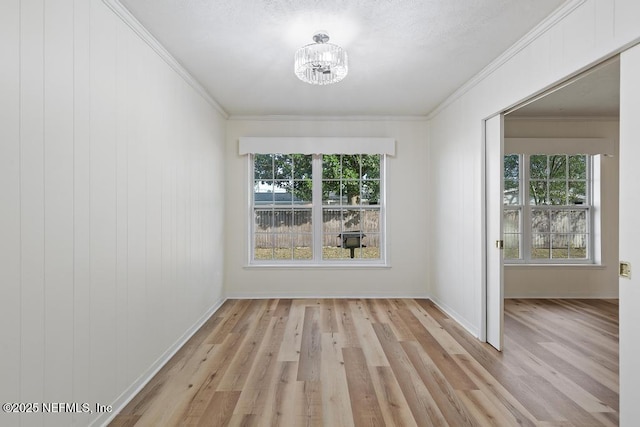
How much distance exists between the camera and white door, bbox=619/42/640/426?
1.75m

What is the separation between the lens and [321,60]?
2.44m

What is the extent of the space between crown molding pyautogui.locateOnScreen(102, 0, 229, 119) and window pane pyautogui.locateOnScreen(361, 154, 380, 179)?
2.37m

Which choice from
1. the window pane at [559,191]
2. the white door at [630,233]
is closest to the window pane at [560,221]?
the window pane at [559,191]

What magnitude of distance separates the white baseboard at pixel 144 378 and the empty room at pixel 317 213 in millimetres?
22

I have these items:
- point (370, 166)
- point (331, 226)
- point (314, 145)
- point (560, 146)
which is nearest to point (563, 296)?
point (560, 146)

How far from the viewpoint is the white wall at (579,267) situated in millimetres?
4855

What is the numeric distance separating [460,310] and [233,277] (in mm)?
3125

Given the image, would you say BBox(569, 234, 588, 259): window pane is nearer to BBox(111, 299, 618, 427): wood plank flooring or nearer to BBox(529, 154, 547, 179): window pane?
BBox(529, 154, 547, 179): window pane

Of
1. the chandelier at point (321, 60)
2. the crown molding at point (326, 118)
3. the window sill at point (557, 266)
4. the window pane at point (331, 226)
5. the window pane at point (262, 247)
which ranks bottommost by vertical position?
the window sill at point (557, 266)

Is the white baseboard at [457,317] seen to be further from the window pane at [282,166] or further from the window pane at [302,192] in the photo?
the window pane at [282,166]

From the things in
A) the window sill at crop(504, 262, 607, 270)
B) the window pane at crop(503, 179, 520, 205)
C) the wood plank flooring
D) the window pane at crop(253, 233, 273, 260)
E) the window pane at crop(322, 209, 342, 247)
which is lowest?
the wood plank flooring

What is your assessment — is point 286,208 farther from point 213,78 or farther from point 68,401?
point 68,401

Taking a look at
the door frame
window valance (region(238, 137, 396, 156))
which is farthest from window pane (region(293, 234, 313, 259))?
the door frame

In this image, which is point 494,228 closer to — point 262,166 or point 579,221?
point 579,221
